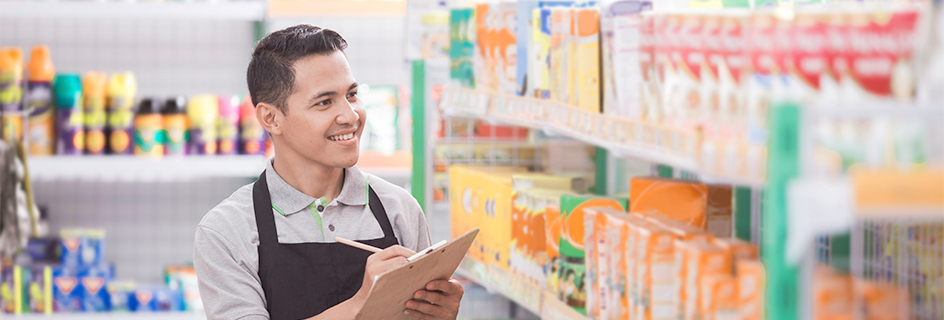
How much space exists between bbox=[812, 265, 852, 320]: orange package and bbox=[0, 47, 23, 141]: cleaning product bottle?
3345 millimetres

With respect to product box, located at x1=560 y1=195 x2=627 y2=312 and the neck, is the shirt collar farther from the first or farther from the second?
product box, located at x1=560 y1=195 x2=627 y2=312

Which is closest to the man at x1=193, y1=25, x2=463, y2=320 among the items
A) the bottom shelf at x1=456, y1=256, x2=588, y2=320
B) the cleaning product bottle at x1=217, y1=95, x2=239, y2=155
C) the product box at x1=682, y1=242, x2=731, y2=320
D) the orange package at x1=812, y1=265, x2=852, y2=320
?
the bottom shelf at x1=456, y1=256, x2=588, y2=320

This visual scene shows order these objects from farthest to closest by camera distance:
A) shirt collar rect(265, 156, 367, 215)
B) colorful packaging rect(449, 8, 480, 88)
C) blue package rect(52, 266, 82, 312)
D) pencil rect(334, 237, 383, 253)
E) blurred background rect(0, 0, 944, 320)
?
1. blue package rect(52, 266, 82, 312)
2. colorful packaging rect(449, 8, 480, 88)
3. shirt collar rect(265, 156, 367, 215)
4. pencil rect(334, 237, 383, 253)
5. blurred background rect(0, 0, 944, 320)

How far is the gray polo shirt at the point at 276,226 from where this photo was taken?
6.23 ft

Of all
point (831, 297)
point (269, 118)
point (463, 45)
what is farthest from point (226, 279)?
point (831, 297)

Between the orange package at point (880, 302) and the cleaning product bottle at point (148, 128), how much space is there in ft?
10.2

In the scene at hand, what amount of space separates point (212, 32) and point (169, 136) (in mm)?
787

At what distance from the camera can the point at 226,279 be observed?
74.7 inches

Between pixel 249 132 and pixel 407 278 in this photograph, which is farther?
pixel 249 132

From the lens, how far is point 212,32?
13.7ft

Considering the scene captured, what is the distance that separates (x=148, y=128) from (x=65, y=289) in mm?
753

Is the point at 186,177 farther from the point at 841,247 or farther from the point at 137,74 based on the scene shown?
the point at 841,247

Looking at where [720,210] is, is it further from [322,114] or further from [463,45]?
[463,45]

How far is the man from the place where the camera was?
1.92m
